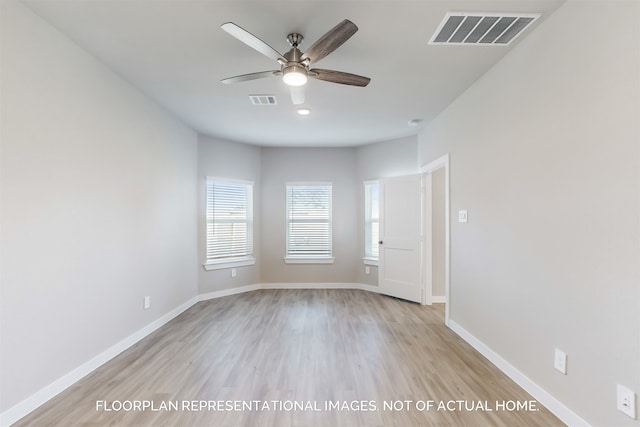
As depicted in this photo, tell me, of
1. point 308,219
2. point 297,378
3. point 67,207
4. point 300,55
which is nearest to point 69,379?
point 67,207

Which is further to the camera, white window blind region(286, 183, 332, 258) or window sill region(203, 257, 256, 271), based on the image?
white window blind region(286, 183, 332, 258)

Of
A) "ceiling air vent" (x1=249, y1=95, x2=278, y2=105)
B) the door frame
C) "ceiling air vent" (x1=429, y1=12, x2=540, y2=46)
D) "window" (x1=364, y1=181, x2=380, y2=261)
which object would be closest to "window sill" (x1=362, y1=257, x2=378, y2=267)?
"window" (x1=364, y1=181, x2=380, y2=261)

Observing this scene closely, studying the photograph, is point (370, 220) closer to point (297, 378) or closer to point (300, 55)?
point (297, 378)

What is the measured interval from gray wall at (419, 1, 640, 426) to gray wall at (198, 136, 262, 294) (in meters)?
3.70

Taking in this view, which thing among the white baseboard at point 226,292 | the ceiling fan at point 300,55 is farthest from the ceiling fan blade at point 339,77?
the white baseboard at point 226,292

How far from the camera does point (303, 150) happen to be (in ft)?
18.1

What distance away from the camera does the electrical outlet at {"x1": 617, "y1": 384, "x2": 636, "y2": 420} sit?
4.79ft

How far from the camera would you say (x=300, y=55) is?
2.04 m

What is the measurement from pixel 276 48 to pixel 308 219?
3519 millimetres

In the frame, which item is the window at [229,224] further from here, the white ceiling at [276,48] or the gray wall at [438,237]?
the gray wall at [438,237]

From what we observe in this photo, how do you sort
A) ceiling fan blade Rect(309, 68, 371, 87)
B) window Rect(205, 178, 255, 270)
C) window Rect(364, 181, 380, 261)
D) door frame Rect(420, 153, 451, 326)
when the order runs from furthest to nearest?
1. window Rect(364, 181, 380, 261)
2. window Rect(205, 178, 255, 270)
3. door frame Rect(420, 153, 451, 326)
4. ceiling fan blade Rect(309, 68, 371, 87)

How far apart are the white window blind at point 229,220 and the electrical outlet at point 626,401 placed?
4.62 m

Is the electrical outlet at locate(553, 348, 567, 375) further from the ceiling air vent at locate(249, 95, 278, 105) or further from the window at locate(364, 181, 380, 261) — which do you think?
the window at locate(364, 181, 380, 261)

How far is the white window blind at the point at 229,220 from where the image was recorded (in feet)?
15.8
